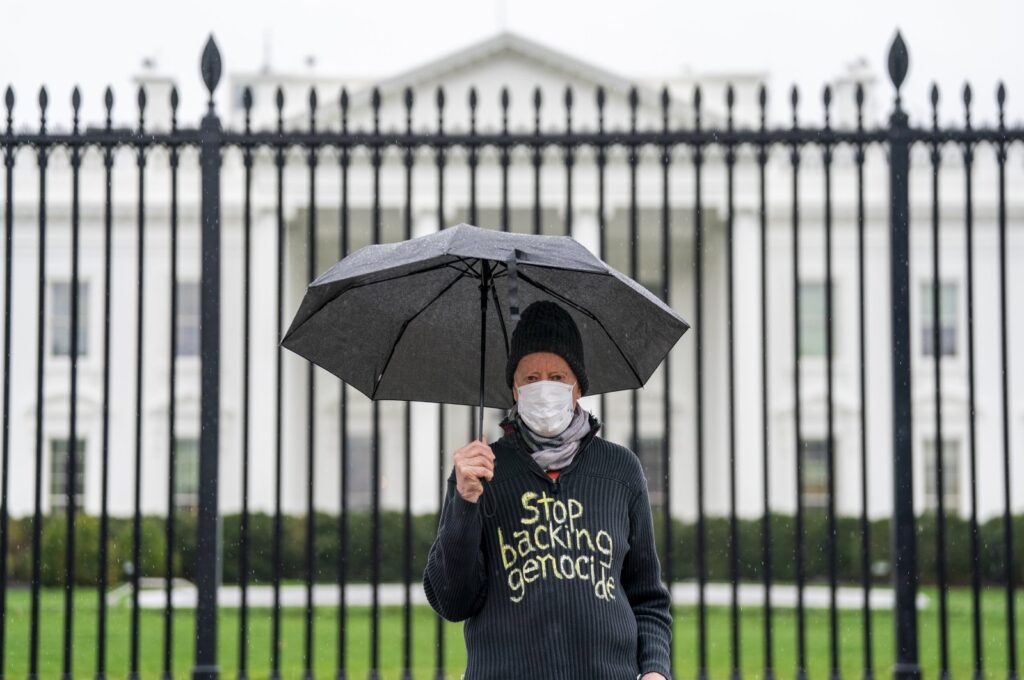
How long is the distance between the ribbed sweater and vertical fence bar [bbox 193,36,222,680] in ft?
9.01

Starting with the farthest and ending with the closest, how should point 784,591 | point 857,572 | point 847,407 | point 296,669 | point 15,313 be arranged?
point 847,407 < point 15,313 < point 857,572 < point 784,591 < point 296,669

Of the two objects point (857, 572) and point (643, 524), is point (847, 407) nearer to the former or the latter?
point (857, 572)

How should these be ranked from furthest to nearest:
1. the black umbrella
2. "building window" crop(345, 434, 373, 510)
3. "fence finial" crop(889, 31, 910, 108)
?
"building window" crop(345, 434, 373, 510)
"fence finial" crop(889, 31, 910, 108)
the black umbrella

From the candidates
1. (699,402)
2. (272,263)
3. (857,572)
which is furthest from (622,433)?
→ (699,402)

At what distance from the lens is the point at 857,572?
75.9ft

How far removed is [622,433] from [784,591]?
8.85m

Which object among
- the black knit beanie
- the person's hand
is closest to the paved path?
the black knit beanie

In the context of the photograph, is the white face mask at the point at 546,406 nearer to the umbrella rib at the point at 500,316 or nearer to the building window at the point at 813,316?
the umbrella rib at the point at 500,316

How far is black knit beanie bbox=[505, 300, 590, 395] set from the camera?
329cm

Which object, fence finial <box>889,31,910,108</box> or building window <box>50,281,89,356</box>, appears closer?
fence finial <box>889,31,910,108</box>

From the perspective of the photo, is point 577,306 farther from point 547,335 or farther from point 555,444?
point 555,444

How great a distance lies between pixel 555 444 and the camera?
10.7 feet

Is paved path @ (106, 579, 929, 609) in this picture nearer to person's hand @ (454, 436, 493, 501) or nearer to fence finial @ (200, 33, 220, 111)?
fence finial @ (200, 33, 220, 111)

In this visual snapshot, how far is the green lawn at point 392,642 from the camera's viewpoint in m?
10.9
